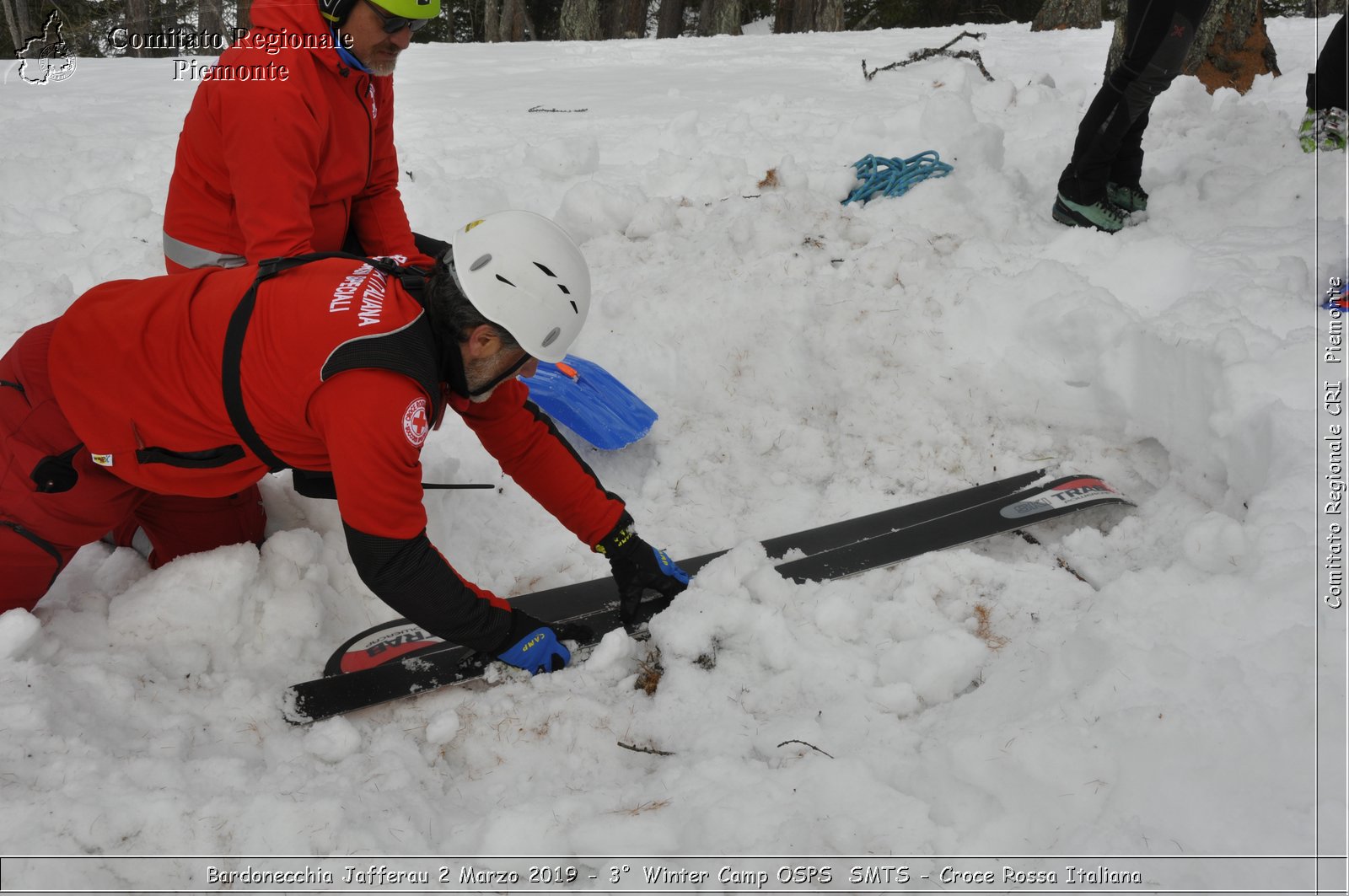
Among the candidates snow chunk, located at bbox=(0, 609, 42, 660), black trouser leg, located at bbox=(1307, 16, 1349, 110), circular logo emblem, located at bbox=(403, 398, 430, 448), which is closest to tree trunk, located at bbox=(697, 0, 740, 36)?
black trouser leg, located at bbox=(1307, 16, 1349, 110)

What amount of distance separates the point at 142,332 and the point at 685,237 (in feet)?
9.73

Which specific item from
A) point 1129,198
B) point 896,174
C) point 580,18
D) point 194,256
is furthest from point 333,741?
point 580,18

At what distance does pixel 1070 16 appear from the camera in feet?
30.2

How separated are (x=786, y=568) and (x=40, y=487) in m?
2.14

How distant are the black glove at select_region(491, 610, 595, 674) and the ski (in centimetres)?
16

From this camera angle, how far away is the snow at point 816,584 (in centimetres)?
190

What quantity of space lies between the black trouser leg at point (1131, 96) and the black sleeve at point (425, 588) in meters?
3.61

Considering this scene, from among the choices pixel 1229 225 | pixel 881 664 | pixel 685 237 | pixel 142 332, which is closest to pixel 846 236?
pixel 685 237

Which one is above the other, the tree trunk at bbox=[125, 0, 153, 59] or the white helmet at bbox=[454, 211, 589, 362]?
the white helmet at bbox=[454, 211, 589, 362]

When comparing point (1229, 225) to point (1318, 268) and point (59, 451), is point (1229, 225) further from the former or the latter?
point (59, 451)

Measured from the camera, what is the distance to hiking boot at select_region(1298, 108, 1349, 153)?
388 centimetres

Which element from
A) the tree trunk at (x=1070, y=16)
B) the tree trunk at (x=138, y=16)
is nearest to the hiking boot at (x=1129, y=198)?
the tree trunk at (x=1070, y=16)

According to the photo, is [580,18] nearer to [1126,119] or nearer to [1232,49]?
[1232,49]

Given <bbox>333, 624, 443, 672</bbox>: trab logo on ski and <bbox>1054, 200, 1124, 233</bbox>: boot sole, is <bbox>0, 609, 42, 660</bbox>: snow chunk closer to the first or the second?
<bbox>333, 624, 443, 672</bbox>: trab logo on ski
